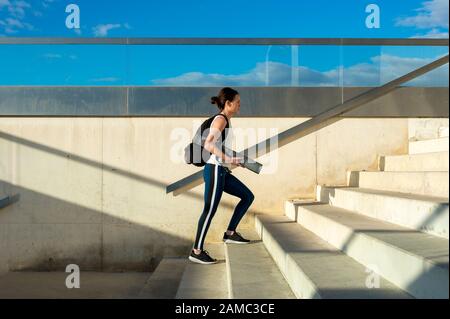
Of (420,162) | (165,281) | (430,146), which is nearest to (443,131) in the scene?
(430,146)

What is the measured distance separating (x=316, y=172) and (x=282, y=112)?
0.96m

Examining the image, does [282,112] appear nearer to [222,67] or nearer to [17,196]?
[222,67]

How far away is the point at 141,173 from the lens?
5.97 meters

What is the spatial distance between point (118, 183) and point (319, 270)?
3.81 m

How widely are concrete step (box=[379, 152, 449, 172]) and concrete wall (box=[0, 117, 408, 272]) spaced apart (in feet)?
1.81

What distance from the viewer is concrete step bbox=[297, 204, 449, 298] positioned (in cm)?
209

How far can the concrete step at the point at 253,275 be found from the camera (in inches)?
116

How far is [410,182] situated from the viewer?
155 inches

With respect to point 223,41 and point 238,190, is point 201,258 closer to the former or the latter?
point 238,190

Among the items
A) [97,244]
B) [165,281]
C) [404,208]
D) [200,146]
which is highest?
[200,146]

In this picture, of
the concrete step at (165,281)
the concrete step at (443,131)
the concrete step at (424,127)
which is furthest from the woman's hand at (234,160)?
the concrete step at (424,127)

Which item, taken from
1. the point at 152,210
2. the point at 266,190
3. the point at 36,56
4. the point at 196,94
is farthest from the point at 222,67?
the point at 36,56

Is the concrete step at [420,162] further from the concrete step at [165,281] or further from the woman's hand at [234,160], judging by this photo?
the concrete step at [165,281]
